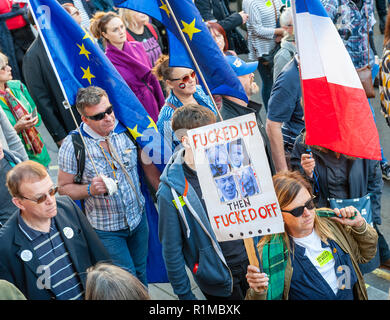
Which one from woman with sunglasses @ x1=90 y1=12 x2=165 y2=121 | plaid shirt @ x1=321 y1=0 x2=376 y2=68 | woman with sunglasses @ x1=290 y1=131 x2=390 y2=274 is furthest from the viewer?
plaid shirt @ x1=321 y1=0 x2=376 y2=68

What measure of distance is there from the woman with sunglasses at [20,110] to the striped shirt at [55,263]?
74.1 inches

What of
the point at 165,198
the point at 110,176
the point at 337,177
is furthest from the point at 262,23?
the point at 165,198

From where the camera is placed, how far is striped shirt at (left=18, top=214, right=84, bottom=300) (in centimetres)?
318

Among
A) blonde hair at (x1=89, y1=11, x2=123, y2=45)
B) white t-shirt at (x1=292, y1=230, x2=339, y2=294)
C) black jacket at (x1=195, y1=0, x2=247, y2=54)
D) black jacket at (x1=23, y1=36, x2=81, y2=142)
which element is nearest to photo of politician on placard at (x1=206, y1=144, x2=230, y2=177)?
white t-shirt at (x1=292, y1=230, x2=339, y2=294)

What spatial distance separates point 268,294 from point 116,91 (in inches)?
90.4

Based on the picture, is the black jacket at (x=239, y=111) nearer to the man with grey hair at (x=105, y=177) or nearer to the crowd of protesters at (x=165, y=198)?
the crowd of protesters at (x=165, y=198)

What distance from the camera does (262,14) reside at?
6.88m

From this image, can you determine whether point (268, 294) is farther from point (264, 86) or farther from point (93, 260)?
point (264, 86)

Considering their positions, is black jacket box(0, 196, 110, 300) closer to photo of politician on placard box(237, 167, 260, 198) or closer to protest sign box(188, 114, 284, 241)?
protest sign box(188, 114, 284, 241)

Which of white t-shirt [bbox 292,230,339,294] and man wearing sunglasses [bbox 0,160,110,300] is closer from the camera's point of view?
white t-shirt [bbox 292,230,339,294]

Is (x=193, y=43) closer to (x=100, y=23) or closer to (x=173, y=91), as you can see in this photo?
(x=173, y=91)
